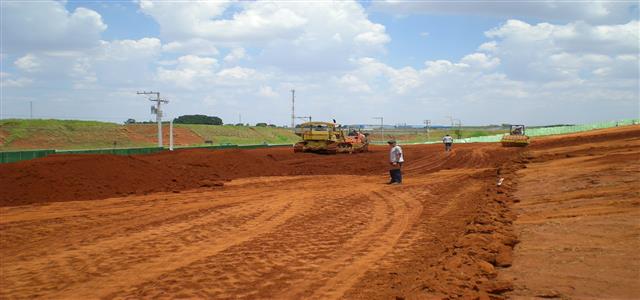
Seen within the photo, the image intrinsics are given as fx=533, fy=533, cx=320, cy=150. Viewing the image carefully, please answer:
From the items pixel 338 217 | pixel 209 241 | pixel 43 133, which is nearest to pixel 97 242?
pixel 209 241

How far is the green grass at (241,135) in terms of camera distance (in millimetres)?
81762

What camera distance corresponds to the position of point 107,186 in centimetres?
1700

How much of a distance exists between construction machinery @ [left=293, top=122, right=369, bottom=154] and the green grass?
140 feet

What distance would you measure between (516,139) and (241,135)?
53.8 m

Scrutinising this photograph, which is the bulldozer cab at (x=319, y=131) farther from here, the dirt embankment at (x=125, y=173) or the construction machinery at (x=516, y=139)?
the construction machinery at (x=516, y=139)

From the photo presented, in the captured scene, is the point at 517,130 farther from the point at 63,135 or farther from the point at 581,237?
the point at 63,135

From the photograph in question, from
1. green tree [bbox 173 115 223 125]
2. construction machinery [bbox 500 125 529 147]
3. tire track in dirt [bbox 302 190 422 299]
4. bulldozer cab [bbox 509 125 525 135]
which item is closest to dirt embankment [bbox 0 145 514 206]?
tire track in dirt [bbox 302 190 422 299]

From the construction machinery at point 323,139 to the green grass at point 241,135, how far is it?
42663 mm

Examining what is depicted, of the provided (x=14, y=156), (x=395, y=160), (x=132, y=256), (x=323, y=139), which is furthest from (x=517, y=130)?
(x=132, y=256)

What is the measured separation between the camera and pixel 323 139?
36.3m

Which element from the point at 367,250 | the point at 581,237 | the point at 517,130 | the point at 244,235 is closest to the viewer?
the point at 581,237

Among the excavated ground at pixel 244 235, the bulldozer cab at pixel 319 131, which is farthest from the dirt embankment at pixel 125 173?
the bulldozer cab at pixel 319 131

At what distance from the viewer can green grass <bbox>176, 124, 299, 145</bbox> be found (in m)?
81.8

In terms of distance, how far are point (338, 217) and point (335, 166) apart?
15.8 meters
